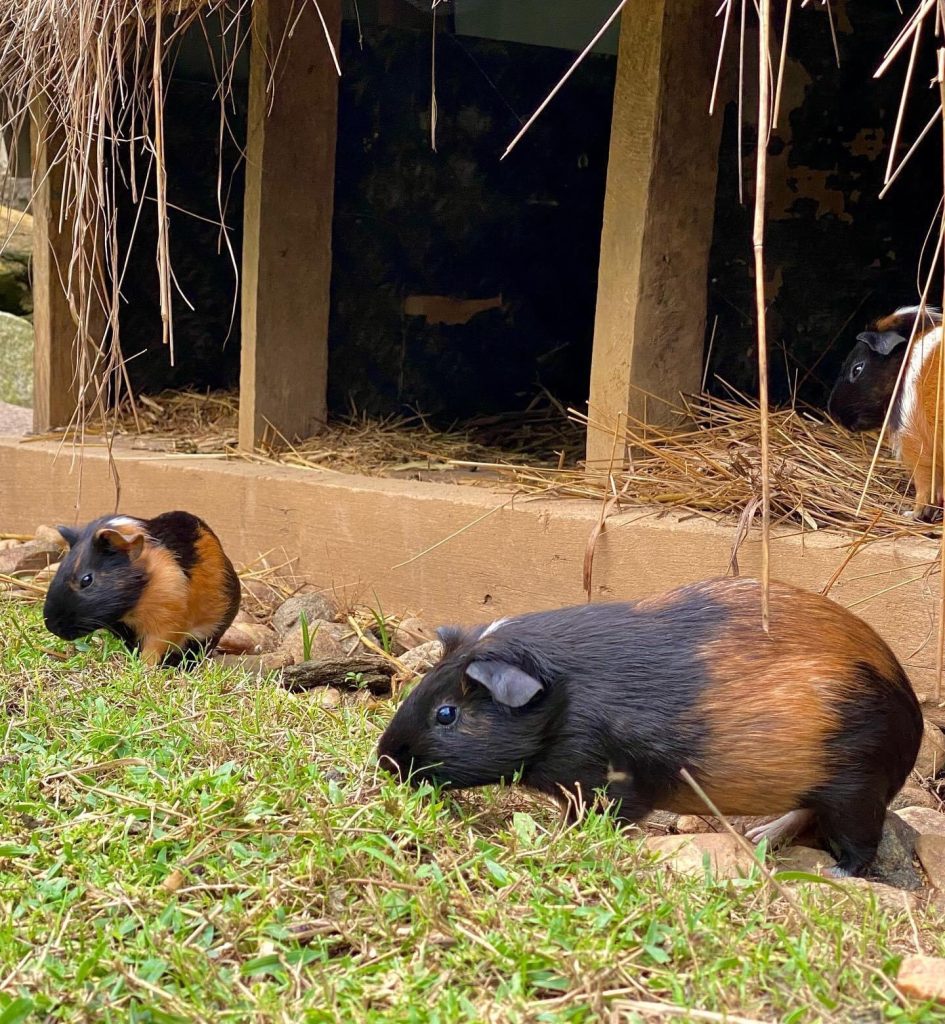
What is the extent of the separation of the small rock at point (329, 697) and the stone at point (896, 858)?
158 centimetres

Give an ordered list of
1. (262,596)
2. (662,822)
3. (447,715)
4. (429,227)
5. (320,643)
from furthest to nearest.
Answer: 1. (429,227)
2. (262,596)
3. (320,643)
4. (662,822)
5. (447,715)

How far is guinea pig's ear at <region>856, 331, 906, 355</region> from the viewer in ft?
14.6

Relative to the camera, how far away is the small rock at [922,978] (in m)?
1.86

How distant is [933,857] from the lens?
2.85 m

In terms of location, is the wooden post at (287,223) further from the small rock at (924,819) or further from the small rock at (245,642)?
the small rock at (924,819)

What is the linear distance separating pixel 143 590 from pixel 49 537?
1.71 meters

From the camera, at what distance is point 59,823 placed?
2.57 meters

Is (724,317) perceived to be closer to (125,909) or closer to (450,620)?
(450,620)

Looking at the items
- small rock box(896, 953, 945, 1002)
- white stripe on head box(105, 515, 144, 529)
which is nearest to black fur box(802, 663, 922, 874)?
small rock box(896, 953, 945, 1002)

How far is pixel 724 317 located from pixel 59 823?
4.15 metres

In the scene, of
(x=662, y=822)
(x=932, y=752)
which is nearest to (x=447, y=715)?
(x=662, y=822)

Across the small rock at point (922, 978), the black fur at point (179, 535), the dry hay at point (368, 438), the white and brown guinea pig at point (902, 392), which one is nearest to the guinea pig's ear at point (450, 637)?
the small rock at point (922, 978)

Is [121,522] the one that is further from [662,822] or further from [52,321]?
[52,321]

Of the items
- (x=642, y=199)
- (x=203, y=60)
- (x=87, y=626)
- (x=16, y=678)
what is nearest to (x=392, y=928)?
(x=16, y=678)
